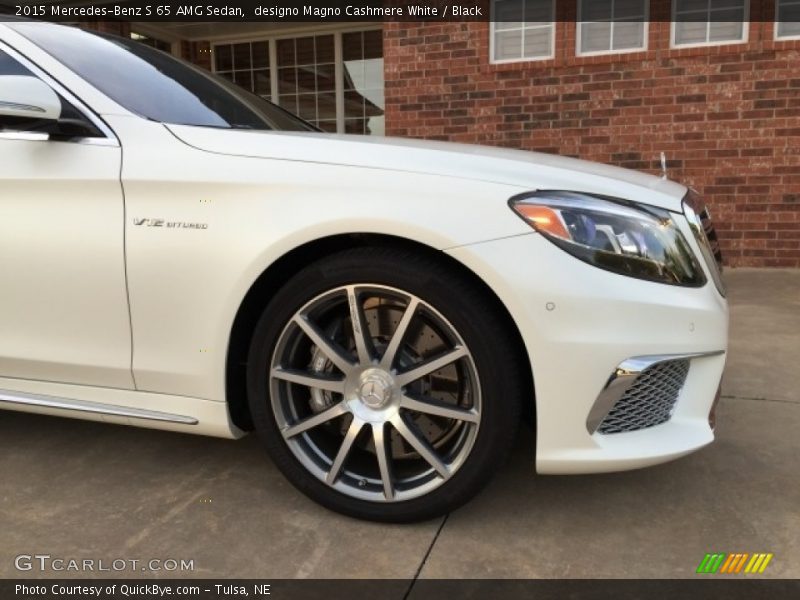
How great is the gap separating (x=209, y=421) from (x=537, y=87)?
18.6 ft

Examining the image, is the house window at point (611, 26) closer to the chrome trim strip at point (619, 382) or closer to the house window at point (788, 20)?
the house window at point (788, 20)

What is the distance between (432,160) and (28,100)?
1.30 metres

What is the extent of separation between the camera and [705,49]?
6375mm

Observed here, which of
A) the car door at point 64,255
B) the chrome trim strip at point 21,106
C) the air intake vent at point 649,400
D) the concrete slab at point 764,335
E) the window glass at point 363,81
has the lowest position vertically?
the concrete slab at point 764,335

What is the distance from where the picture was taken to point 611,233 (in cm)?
195

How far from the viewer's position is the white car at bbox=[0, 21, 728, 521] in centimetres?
192

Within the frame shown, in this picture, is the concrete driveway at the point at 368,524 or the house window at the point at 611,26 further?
the house window at the point at 611,26

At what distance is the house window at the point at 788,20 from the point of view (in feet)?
20.2

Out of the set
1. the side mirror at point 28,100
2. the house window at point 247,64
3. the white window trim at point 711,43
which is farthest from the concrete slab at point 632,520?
the house window at point 247,64

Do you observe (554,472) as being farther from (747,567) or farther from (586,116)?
(586,116)

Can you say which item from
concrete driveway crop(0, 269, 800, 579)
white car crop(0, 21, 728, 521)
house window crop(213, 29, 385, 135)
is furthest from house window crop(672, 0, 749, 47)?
white car crop(0, 21, 728, 521)

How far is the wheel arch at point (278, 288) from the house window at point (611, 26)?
5536mm

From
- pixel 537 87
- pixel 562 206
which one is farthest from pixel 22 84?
pixel 537 87

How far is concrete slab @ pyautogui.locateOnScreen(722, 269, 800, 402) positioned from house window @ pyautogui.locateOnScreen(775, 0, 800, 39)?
85.1 inches
